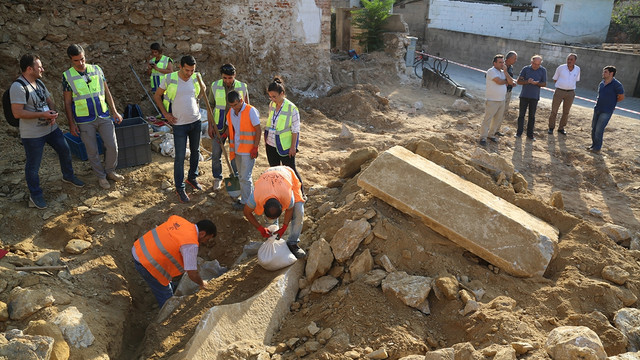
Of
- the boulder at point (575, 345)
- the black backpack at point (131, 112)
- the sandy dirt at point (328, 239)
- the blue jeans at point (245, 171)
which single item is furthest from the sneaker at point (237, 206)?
the boulder at point (575, 345)

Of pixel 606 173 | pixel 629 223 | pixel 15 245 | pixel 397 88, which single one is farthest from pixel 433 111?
pixel 15 245

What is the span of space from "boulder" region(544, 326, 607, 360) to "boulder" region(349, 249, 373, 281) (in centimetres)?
146

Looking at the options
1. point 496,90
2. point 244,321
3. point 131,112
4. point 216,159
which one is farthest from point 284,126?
point 496,90

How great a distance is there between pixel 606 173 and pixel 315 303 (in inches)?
248

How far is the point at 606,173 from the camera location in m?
7.40

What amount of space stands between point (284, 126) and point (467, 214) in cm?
226

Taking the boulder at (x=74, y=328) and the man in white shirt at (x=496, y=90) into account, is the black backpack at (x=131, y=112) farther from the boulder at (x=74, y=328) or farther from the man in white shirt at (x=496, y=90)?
the man in white shirt at (x=496, y=90)

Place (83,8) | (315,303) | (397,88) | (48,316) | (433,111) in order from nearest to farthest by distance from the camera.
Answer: (48,316), (315,303), (83,8), (433,111), (397,88)

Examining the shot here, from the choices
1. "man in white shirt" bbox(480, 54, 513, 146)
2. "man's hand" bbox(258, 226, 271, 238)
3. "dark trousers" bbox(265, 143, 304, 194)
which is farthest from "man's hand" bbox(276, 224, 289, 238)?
"man in white shirt" bbox(480, 54, 513, 146)

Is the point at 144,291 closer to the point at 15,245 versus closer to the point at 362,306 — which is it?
the point at 15,245

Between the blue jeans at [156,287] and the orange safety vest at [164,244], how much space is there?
6cm

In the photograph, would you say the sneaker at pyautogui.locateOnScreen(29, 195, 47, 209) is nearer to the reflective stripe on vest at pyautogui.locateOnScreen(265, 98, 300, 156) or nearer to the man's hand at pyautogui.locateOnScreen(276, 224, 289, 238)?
the reflective stripe on vest at pyautogui.locateOnScreen(265, 98, 300, 156)

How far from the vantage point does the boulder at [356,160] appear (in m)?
5.66

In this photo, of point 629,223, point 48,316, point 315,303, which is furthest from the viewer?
point 629,223
